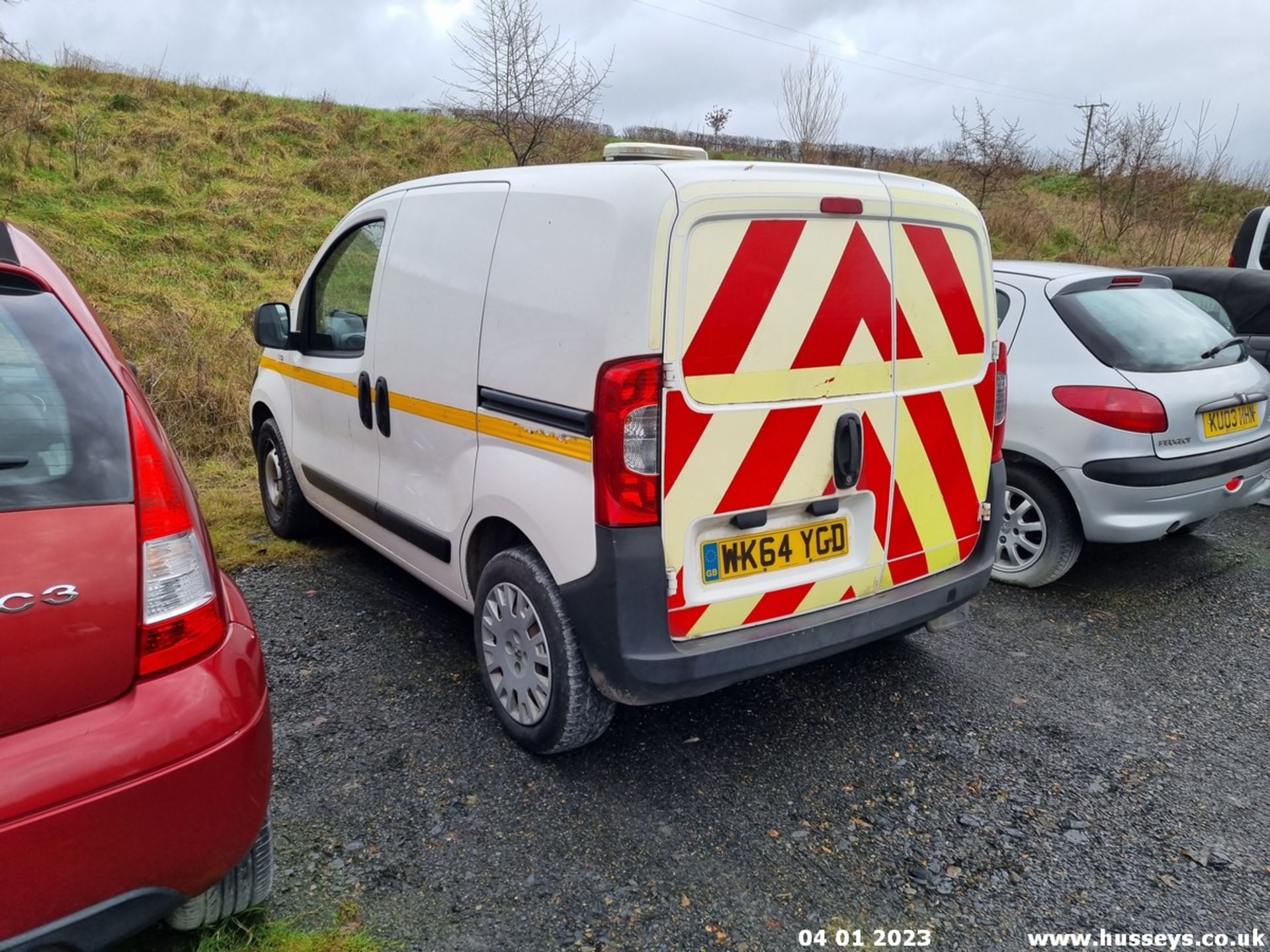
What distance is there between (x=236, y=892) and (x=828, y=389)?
2032mm

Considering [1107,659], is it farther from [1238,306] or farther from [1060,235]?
[1060,235]

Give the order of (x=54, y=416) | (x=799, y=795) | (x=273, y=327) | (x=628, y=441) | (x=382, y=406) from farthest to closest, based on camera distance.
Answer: (x=273, y=327) < (x=382, y=406) < (x=799, y=795) < (x=628, y=441) < (x=54, y=416)

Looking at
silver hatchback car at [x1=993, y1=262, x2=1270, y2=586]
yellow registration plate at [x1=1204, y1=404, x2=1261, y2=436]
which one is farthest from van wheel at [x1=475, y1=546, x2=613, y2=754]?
yellow registration plate at [x1=1204, y1=404, x2=1261, y2=436]

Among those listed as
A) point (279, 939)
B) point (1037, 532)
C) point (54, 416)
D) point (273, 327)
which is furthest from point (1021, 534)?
point (54, 416)

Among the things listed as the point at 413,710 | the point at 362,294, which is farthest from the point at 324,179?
the point at 413,710

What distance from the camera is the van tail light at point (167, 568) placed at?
1679 millimetres

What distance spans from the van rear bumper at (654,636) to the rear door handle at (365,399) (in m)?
1.46

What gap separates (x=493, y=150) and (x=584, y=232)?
1908cm

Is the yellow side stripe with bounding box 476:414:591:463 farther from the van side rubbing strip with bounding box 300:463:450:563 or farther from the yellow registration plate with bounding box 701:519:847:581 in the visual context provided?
the van side rubbing strip with bounding box 300:463:450:563

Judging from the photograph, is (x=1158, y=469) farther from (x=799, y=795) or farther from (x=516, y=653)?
(x=516, y=653)

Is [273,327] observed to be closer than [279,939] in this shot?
No

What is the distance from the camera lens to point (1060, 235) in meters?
17.6

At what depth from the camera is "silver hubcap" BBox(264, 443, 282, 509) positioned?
15.6 ft
